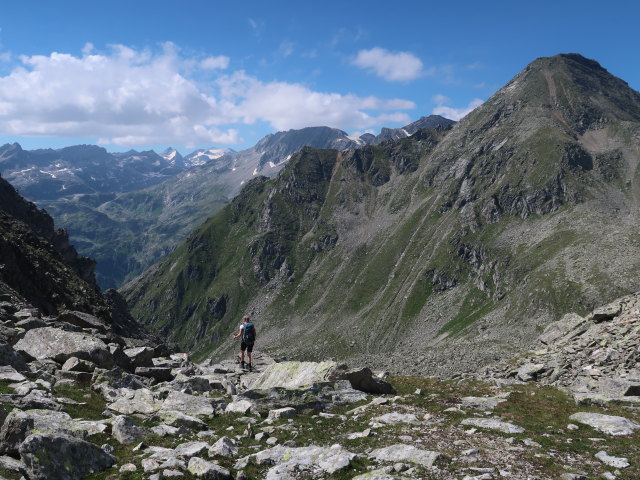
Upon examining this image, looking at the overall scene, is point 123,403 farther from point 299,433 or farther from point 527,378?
point 527,378

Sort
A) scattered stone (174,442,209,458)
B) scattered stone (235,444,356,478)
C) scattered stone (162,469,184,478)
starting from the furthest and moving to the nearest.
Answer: scattered stone (174,442,209,458) < scattered stone (235,444,356,478) < scattered stone (162,469,184,478)

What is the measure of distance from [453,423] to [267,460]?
9154 millimetres

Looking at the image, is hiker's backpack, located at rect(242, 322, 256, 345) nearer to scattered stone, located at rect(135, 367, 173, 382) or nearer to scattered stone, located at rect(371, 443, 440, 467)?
scattered stone, located at rect(135, 367, 173, 382)

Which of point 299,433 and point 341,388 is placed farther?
point 341,388

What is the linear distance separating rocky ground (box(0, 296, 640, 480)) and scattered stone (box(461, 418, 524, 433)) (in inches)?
3.8

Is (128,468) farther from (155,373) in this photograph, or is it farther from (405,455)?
(155,373)

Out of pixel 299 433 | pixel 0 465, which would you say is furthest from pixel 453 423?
pixel 0 465

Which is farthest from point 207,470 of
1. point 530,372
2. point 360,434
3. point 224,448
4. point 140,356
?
point 530,372

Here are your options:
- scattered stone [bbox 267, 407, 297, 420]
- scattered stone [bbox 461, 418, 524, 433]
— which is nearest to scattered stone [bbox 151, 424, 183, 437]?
scattered stone [bbox 267, 407, 297, 420]

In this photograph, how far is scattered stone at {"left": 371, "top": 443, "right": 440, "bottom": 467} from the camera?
48.7ft

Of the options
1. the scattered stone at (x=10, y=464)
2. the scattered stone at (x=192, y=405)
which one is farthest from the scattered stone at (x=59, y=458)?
the scattered stone at (x=192, y=405)

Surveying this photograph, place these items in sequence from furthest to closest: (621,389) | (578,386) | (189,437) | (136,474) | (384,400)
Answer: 1. (578,386)
2. (621,389)
3. (384,400)
4. (189,437)
5. (136,474)

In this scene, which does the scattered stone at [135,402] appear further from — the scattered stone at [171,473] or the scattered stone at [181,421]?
the scattered stone at [171,473]

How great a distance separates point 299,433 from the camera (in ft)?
61.5
